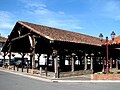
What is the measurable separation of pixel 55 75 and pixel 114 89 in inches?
313

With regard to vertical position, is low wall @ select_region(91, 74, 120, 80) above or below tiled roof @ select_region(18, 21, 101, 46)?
below

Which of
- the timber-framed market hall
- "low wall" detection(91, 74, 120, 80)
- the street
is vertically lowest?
the street

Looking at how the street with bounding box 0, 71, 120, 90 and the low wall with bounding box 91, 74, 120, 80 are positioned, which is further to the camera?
the low wall with bounding box 91, 74, 120, 80

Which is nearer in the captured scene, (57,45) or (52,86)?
(52,86)

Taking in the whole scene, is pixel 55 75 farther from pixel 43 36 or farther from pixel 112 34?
pixel 112 34

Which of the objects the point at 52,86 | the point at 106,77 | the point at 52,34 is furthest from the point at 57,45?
the point at 52,86

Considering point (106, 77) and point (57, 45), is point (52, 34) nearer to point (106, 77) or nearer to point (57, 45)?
point (57, 45)

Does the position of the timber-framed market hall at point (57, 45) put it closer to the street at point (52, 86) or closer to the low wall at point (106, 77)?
the low wall at point (106, 77)

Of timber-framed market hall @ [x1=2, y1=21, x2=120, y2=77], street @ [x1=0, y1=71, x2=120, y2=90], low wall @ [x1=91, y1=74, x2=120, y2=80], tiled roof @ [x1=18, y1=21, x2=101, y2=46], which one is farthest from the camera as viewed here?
tiled roof @ [x1=18, y1=21, x2=101, y2=46]

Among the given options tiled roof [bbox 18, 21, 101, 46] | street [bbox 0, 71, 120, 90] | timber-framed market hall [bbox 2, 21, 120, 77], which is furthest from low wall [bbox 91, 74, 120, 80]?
tiled roof [bbox 18, 21, 101, 46]

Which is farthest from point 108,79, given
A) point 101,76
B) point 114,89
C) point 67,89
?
point 67,89

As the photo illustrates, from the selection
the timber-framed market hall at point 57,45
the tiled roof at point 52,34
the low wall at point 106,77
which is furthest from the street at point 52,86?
the tiled roof at point 52,34

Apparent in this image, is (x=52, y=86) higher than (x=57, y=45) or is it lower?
lower

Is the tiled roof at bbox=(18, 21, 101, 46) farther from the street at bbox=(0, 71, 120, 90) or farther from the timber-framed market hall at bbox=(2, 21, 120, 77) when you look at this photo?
the street at bbox=(0, 71, 120, 90)
